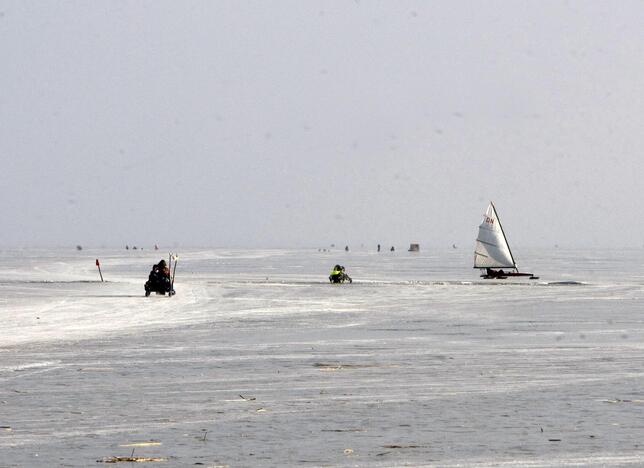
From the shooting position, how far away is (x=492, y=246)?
344 ft

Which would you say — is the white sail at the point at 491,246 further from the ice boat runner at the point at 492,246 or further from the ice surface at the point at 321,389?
the ice surface at the point at 321,389

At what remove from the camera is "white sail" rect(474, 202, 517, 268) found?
4083 inches

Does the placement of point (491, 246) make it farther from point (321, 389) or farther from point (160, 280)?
point (321, 389)

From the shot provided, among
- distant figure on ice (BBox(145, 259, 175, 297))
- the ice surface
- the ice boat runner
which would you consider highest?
the ice boat runner

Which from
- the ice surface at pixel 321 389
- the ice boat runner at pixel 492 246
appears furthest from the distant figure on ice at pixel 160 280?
the ice boat runner at pixel 492 246

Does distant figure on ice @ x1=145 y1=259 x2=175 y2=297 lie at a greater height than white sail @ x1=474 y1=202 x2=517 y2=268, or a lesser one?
lesser

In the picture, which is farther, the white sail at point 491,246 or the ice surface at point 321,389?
the white sail at point 491,246

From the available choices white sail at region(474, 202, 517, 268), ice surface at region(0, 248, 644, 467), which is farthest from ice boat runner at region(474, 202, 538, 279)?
ice surface at region(0, 248, 644, 467)

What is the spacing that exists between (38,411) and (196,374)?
5234 millimetres

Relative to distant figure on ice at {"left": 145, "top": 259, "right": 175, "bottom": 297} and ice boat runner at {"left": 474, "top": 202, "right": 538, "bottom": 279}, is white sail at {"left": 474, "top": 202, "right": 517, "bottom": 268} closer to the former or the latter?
ice boat runner at {"left": 474, "top": 202, "right": 538, "bottom": 279}

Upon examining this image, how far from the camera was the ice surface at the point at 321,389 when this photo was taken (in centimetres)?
1281

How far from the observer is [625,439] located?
1341 centimetres

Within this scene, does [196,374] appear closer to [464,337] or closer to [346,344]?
[346,344]

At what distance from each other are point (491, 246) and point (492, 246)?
0.30 feet
